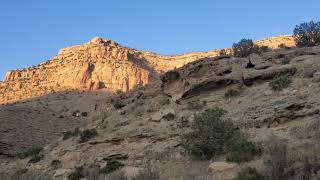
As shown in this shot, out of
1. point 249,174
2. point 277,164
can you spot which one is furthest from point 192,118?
point 277,164

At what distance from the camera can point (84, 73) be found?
8750cm

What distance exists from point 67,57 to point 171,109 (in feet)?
204

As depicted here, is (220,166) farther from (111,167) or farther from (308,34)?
(308,34)

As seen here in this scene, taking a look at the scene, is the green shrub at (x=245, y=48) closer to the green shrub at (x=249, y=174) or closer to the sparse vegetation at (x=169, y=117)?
the sparse vegetation at (x=169, y=117)

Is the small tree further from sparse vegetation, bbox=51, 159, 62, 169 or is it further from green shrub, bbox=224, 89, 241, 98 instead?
sparse vegetation, bbox=51, 159, 62, 169

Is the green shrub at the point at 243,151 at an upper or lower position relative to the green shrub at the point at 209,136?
lower

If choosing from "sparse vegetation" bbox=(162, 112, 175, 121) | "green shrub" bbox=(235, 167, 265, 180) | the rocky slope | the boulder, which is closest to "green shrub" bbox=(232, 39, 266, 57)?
the rocky slope

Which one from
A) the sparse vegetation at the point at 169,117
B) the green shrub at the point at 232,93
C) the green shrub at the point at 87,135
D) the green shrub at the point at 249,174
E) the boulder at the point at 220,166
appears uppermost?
the green shrub at the point at 232,93

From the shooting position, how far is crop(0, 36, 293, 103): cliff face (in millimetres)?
86644

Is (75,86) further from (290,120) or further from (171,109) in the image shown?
(290,120)

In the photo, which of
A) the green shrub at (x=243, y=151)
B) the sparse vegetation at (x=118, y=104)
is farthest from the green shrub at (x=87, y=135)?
the green shrub at (x=243, y=151)

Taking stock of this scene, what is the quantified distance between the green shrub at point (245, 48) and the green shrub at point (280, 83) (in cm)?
1470

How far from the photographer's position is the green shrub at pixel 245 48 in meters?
50.2

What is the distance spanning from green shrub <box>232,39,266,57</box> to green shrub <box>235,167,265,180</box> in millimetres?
28687
